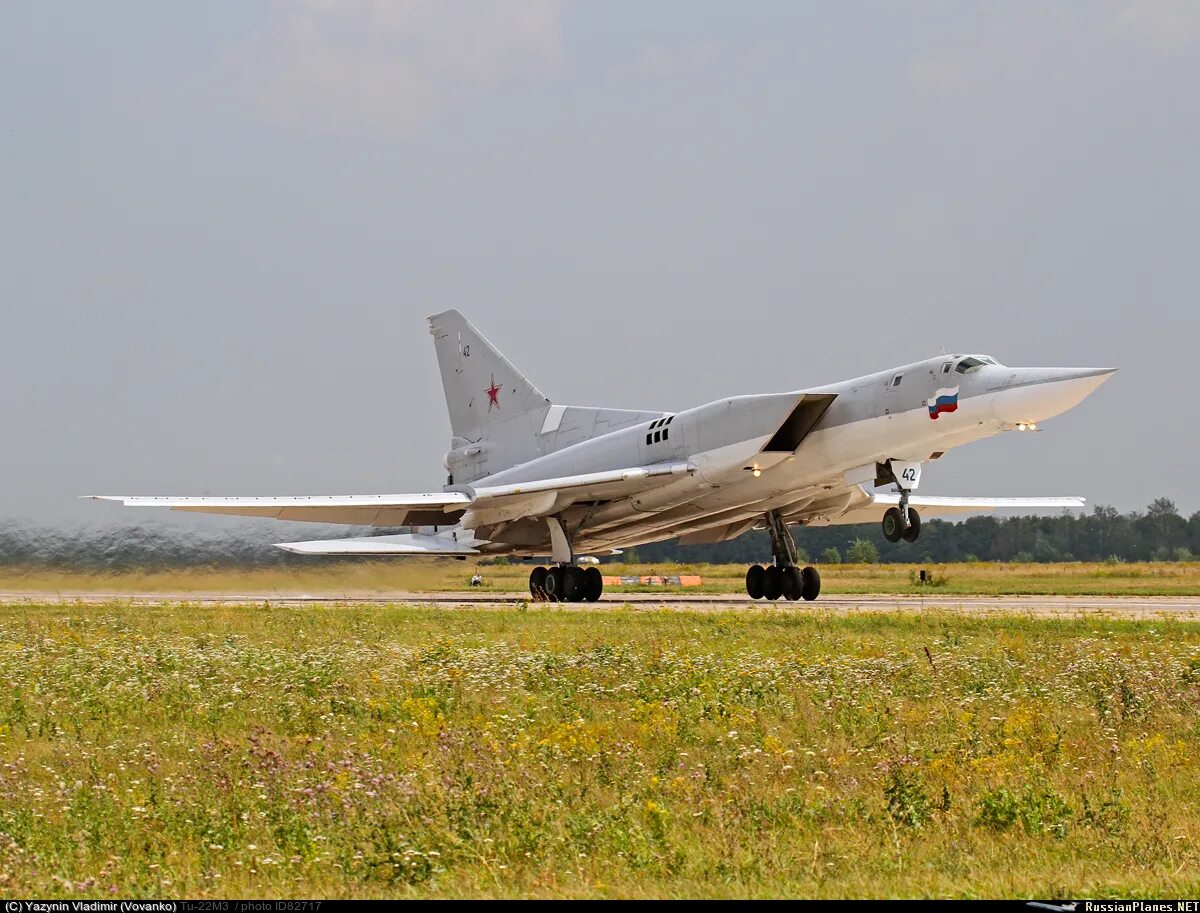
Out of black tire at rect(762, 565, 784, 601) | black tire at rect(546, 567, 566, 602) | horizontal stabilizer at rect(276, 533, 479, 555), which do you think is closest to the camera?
black tire at rect(762, 565, 784, 601)

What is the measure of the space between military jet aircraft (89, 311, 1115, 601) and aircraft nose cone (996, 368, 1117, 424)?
22mm

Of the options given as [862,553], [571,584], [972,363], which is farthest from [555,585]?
[862,553]

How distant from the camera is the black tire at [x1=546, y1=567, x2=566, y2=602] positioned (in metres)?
28.2

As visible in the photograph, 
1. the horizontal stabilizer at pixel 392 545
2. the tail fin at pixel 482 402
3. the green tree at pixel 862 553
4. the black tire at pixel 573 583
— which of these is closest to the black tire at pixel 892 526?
the black tire at pixel 573 583

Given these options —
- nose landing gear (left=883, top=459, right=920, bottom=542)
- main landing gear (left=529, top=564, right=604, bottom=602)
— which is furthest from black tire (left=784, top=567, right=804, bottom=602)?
nose landing gear (left=883, top=459, right=920, bottom=542)

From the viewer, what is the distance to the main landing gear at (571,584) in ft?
92.0

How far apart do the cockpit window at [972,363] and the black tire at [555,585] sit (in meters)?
9.98

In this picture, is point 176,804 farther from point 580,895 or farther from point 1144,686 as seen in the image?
point 1144,686

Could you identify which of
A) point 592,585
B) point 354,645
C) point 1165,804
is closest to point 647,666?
point 354,645

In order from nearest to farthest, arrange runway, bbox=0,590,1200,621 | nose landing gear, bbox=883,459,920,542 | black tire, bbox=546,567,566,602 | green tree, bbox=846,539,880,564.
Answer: runway, bbox=0,590,1200,621 < nose landing gear, bbox=883,459,920,542 < black tire, bbox=546,567,566,602 < green tree, bbox=846,539,880,564

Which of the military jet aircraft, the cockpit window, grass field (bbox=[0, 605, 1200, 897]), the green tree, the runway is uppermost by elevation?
the cockpit window

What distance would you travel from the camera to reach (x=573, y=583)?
28109mm

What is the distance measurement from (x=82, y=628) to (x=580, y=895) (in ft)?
48.4

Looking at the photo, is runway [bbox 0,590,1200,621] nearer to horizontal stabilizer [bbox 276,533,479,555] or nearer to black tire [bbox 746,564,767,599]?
black tire [bbox 746,564,767,599]
